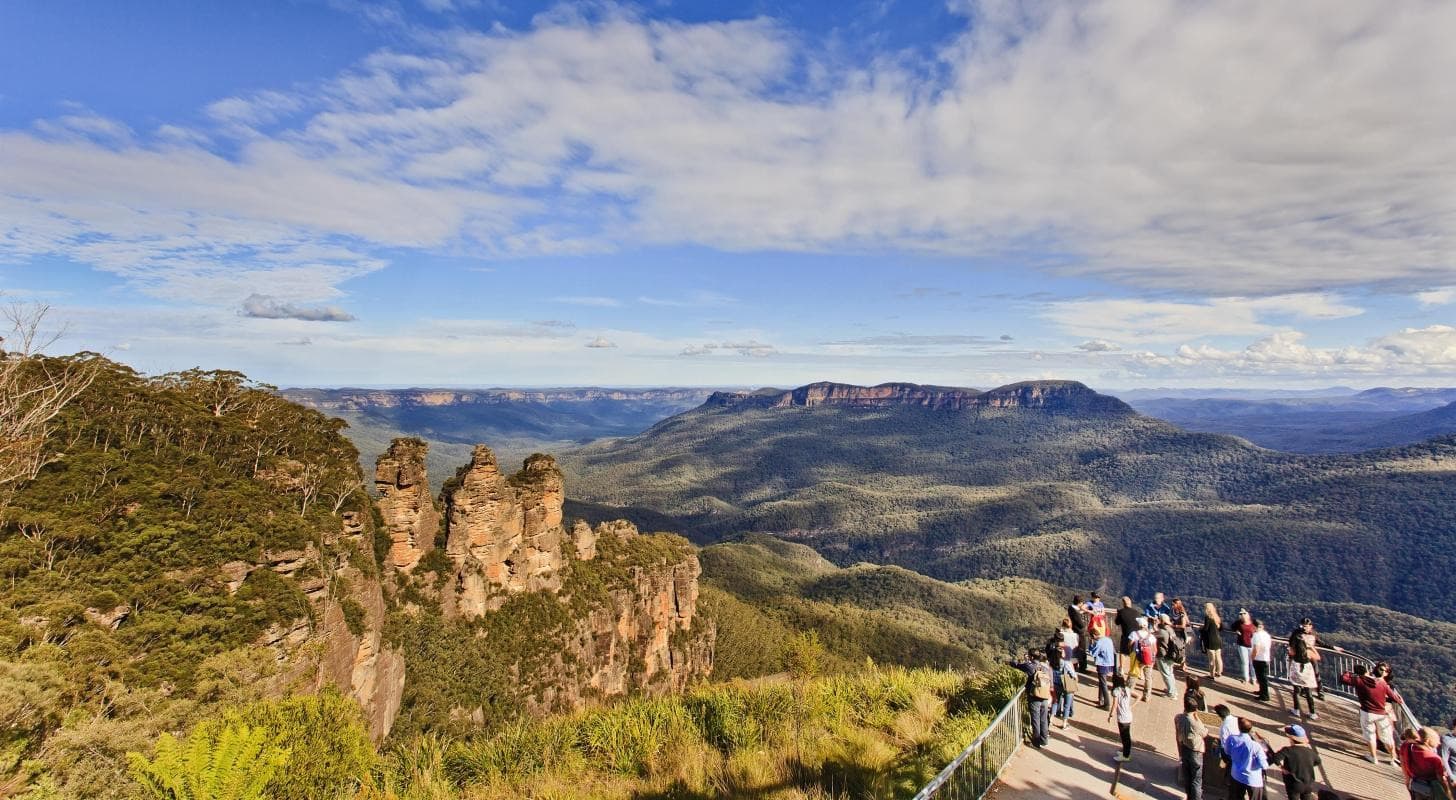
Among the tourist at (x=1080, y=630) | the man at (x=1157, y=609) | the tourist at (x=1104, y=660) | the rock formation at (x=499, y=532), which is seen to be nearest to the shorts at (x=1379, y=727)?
the tourist at (x=1104, y=660)

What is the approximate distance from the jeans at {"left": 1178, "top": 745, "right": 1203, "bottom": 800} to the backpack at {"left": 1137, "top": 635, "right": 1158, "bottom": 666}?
237 inches

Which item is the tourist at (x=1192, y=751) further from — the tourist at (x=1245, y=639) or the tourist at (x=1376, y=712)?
the tourist at (x=1245, y=639)

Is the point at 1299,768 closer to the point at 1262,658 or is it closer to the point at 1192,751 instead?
the point at 1192,751

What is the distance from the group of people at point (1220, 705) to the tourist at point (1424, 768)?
18 millimetres

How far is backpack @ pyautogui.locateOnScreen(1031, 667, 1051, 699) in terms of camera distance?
14.8 metres

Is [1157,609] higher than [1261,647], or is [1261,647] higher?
[1261,647]

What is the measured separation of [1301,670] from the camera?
1780 cm

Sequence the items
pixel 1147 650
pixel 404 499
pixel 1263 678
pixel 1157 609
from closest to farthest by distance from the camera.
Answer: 1. pixel 1147 650
2. pixel 1263 678
3. pixel 1157 609
4. pixel 404 499

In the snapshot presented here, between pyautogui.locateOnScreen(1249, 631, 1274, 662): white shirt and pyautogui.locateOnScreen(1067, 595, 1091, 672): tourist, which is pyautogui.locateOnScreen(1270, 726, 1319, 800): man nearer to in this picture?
pyautogui.locateOnScreen(1249, 631, 1274, 662): white shirt

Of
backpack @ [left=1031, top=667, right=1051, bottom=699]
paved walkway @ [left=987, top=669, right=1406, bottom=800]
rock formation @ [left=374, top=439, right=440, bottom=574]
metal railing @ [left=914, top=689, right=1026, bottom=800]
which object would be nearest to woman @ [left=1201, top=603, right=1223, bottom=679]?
paved walkway @ [left=987, top=669, right=1406, bottom=800]

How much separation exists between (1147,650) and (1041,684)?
236 inches

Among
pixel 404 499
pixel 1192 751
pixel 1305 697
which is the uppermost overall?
pixel 1192 751

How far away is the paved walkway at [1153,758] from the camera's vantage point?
1321 cm

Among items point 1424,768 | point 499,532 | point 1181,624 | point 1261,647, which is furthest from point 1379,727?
point 499,532
